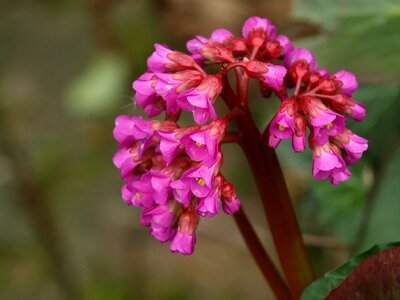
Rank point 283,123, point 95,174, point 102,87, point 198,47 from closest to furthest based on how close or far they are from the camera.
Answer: point 283,123, point 198,47, point 102,87, point 95,174

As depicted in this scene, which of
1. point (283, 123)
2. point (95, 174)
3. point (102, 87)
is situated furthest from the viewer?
point (95, 174)

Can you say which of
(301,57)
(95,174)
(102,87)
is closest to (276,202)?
(301,57)

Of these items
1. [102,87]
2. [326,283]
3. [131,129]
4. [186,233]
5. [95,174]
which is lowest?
[95,174]

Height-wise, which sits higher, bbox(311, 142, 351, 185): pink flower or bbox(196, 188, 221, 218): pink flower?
bbox(311, 142, 351, 185): pink flower

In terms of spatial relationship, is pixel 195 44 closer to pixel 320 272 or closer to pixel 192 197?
pixel 192 197

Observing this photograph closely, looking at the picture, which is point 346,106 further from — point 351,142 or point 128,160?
point 128,160

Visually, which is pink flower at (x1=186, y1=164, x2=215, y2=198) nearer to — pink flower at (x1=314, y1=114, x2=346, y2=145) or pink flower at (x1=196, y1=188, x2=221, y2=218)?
pink flower at (x1=196, y1=188, x2=221, y2=218)

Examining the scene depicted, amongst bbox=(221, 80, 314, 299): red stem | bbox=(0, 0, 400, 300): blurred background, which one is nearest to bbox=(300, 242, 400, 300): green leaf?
bbox=(221, 80, 314, 299): red stem
